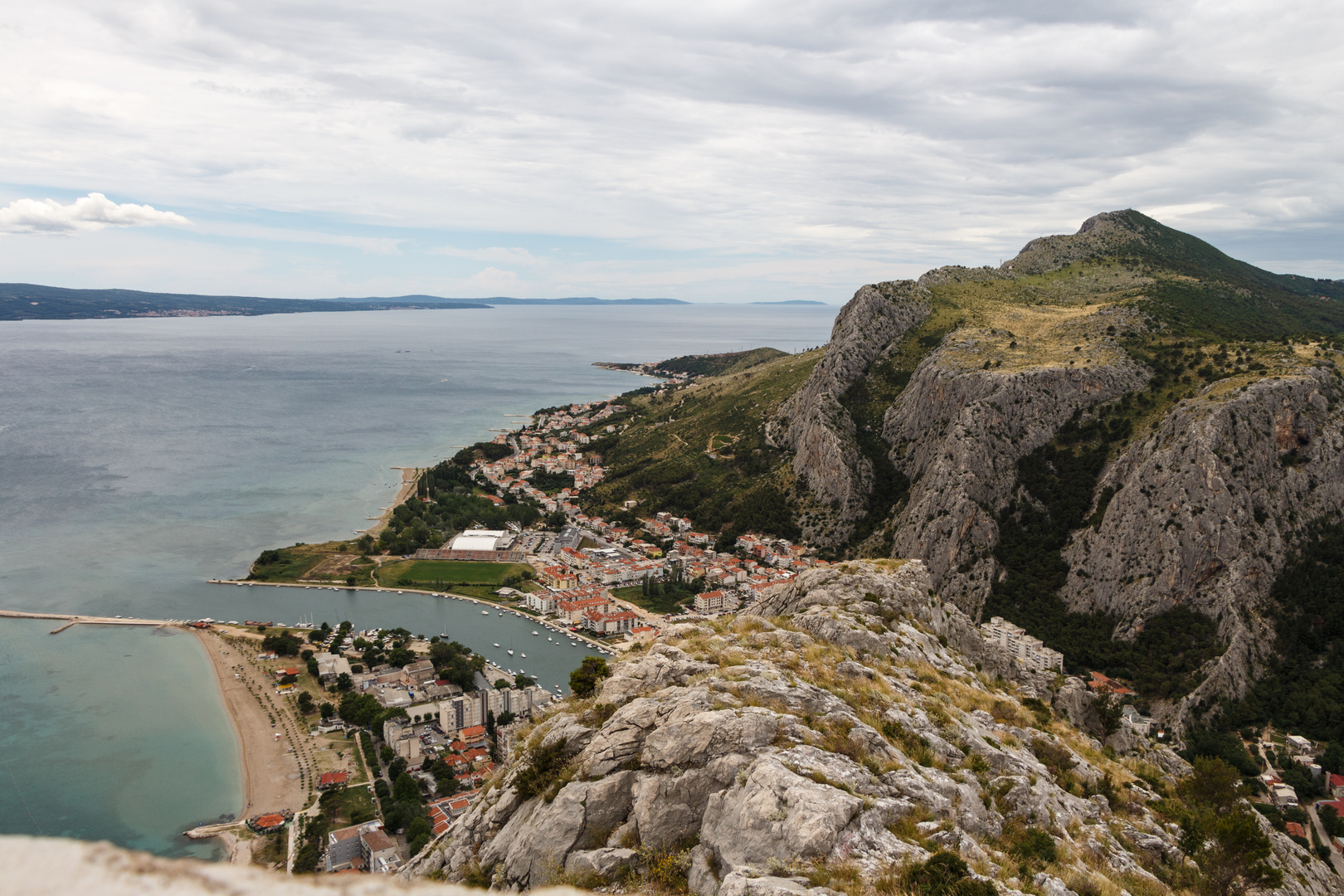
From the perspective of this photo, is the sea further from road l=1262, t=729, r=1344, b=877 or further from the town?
road l=1262, t=729, r=1344, b=877

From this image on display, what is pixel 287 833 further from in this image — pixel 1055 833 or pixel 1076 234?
pixel 1076 234

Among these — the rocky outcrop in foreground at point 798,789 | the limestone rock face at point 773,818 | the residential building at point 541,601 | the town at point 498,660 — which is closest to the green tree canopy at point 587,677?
the town at point 498,660

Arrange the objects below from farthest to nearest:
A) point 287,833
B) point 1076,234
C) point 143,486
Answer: point 1076,234
point 143,486
point 287,833

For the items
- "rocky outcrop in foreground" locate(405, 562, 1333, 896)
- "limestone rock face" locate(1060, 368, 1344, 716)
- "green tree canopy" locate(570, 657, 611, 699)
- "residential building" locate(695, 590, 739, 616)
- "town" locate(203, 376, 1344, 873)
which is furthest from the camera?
"residential building" locate(695, 590, 739, 616)

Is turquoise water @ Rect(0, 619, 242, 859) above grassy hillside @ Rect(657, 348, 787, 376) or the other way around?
the other way around

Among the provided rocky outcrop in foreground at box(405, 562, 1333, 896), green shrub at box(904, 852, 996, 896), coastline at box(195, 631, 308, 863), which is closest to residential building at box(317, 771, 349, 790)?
coastline at box(195, 631, 308, 863)

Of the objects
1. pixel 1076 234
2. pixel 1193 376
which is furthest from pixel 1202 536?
pixel 1076 234
